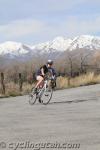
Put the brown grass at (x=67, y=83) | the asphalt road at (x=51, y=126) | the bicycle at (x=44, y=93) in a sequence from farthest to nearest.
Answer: the brown grass at (x=67, y=83), the bicycle at (x=44, y=93), the asphalt road at (x=51, y=126)

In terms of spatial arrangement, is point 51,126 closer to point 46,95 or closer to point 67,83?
point 46,95

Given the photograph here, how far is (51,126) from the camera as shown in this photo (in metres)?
12.8

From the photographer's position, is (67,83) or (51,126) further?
(67,83)

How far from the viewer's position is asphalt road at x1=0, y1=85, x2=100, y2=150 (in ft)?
33.7

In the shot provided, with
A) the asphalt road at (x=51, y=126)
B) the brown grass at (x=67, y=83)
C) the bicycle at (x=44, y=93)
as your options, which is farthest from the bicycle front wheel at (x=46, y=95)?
the brown grass at (x=67, y=83)

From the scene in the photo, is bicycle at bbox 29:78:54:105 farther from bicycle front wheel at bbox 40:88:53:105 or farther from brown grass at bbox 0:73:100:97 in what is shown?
brown grass at bbox 0:73:100:97

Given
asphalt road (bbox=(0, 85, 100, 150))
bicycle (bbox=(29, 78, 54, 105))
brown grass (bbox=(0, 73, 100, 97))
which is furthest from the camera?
brown grass (bbox=(0, 73, 100, 97))

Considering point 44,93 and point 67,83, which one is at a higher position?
point 44,93

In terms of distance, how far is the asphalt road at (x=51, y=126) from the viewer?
33.7ft

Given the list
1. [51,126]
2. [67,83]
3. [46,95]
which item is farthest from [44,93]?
[67,83]

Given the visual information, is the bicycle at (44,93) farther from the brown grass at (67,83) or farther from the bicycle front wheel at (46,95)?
the brown grass at (67,83)

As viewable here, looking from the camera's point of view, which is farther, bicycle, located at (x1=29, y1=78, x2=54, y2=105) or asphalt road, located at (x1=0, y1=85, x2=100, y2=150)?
bicycle, located at (x1=29, y1=78, x2=54, y2=105)

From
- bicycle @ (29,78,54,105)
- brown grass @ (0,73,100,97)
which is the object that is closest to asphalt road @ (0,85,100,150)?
bicycle @ (29,78,54,105)

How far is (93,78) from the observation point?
119ft
